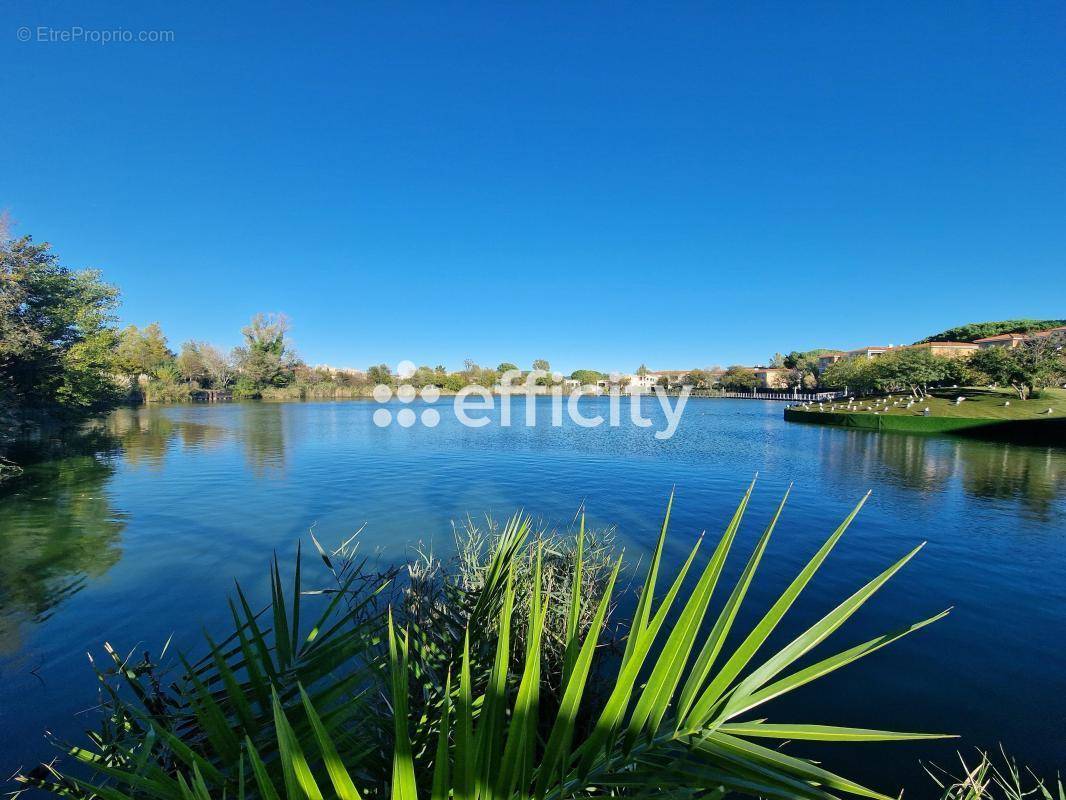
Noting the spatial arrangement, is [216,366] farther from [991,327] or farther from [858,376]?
[991,327]

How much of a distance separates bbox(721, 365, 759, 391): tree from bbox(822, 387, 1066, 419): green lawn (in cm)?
5520

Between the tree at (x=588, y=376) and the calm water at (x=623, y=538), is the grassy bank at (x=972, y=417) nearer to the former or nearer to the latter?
the calm water at (x=623, y=538)

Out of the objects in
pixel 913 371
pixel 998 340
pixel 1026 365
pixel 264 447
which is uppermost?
pixel 998 340

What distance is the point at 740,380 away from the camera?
97625 mm

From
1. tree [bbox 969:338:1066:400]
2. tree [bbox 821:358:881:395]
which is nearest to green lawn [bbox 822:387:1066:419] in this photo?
tree [bbox 969:338:1066:400]

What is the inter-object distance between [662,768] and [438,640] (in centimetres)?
217

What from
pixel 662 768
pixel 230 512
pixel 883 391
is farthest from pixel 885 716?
pixel 883 391

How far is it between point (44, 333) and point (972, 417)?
4683cm

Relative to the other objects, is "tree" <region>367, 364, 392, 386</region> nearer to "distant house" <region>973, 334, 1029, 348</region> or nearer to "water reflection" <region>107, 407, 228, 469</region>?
"water reflection" <region>107, 407, 228, 469</region>

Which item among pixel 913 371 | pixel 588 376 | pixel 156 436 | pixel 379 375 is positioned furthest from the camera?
pixel 588 376

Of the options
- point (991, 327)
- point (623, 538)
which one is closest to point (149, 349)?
point (623, 538)

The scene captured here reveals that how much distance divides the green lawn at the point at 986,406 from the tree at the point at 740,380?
181 feet

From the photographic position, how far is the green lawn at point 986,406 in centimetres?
2911

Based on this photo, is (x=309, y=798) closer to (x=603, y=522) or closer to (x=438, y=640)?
(x=438, y=640)
